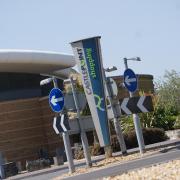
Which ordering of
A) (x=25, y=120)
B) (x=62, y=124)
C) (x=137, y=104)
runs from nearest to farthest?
(x=62, y=124)
(x=137, y=104)
(x=25, y=120)

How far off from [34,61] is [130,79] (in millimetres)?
23744

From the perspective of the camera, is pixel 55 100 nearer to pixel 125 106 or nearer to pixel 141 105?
pixel 125 106

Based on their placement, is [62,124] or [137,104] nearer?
[62,124]

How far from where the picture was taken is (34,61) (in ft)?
137

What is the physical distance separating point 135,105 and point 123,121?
696 inches

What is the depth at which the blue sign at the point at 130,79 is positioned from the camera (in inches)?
724

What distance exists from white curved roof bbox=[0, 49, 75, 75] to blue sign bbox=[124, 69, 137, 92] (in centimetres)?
2169

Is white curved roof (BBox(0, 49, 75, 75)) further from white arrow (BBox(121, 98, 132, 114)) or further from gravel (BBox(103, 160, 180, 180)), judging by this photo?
gravel (BBox(103, 160, 180, 180))

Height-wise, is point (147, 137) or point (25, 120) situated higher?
point (25, 120)

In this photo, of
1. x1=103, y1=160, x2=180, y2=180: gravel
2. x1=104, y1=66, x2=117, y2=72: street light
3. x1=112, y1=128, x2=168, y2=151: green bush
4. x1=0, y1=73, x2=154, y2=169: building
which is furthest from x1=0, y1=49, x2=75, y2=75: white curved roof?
x1=103, y1=160, x2=180, y2=180: gravel

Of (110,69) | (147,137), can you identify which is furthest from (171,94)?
(110,69)

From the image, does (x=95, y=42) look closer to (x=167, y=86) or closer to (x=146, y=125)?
(x=146, y=125)

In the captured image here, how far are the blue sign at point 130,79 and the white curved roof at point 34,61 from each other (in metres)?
21.7

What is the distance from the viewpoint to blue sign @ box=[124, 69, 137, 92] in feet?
60.3
